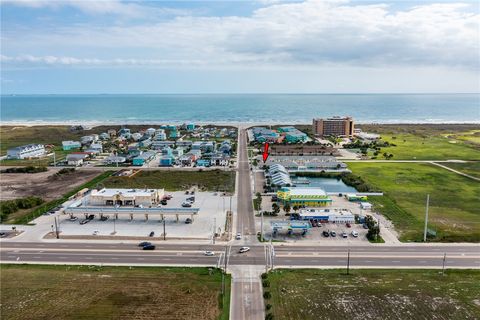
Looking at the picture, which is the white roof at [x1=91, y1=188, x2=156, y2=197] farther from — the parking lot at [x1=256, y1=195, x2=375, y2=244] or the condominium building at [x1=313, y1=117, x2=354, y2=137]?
the condominium building at [x1=313, y1=117, x2=354, y2=137]

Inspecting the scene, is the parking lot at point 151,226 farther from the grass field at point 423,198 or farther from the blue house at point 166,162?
the blue house at point 166,162

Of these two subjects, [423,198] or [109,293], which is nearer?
[109,293]

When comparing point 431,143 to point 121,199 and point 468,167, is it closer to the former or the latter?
point 468,167

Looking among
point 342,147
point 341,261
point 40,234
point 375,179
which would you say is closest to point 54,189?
point 40,234

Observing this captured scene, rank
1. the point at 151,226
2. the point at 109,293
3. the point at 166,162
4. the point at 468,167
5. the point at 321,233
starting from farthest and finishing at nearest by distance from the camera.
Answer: the point at 166,162, the point at 468,167, the point at 151,226, the point at 321,233, the point at 109,293

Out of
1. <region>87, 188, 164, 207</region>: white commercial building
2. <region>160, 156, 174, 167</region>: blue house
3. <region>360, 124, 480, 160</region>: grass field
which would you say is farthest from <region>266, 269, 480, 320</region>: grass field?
<region>360, 124, 480, 160</region>: grass field

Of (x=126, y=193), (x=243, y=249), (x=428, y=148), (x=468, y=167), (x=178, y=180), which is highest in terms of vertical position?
(x=428, y=148)

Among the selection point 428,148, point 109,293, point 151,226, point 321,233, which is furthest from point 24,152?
point 428,148

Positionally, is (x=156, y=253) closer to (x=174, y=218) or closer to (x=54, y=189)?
(x=174, y=218)
